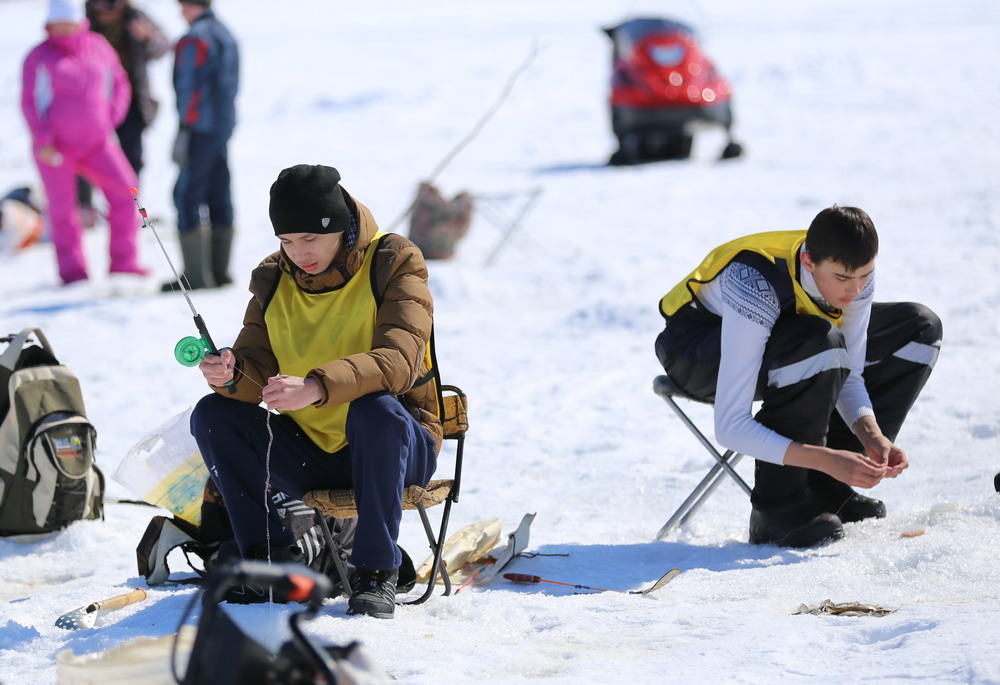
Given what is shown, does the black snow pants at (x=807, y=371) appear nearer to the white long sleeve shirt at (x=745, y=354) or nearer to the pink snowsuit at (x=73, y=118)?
the white long sleeve shirt at (x=745, y=354)

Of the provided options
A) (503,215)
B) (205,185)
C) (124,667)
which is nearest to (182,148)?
(205,185)

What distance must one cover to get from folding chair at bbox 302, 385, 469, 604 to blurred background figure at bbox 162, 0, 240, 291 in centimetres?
494

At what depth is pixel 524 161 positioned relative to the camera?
13578 mm

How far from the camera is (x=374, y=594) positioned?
335 cm

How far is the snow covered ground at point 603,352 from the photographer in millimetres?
3180

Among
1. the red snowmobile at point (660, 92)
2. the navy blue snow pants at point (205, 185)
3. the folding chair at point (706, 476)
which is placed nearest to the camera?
the folding chair at point (706, 476)

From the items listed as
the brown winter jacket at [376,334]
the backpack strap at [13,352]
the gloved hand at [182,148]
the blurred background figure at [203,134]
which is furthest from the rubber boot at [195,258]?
the brown winter jacket at [376,334]

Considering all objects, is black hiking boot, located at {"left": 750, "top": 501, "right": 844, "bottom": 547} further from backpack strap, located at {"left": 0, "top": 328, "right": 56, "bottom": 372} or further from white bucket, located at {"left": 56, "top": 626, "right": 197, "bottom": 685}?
backpack strap, located at {"left": 0, "top": 328, "right": 56, "bottom": 372}

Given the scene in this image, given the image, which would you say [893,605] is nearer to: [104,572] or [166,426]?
[166,426]

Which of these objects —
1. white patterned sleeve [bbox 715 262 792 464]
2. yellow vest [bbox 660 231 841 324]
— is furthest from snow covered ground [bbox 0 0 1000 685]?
yellow vest [bbox 660 231 841 324]

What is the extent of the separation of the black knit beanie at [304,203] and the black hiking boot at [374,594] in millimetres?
938

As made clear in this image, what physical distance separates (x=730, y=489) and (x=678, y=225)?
514 cm

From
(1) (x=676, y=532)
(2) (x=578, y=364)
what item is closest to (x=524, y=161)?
(2) (x=578, y=364)

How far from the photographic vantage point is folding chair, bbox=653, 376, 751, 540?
4.06m
